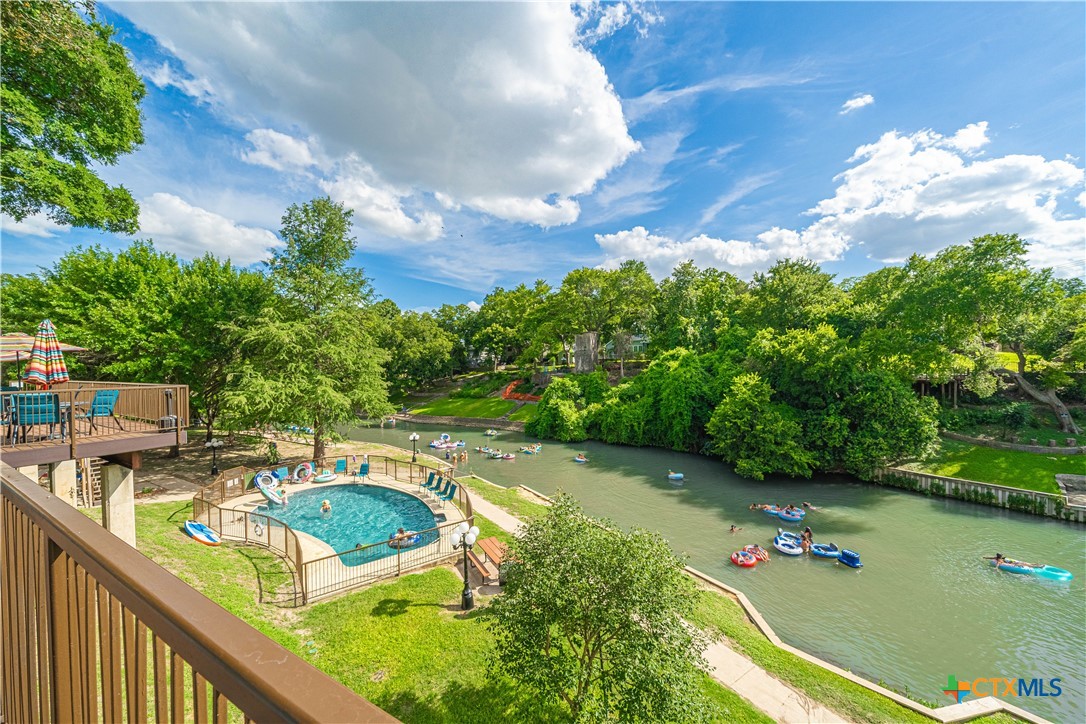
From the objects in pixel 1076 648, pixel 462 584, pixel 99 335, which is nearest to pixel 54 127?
pixel 99 335

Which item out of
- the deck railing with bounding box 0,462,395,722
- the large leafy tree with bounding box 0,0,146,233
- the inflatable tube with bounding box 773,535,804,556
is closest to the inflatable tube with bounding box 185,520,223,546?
the large leafy tree with bounding box 0,0,146,233

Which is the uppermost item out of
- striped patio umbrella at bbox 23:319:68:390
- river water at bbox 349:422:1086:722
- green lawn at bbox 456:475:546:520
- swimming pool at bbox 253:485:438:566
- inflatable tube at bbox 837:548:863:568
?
striped patio umbrella at bbox 23:319:68:390

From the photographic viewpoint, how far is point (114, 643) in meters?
1.42

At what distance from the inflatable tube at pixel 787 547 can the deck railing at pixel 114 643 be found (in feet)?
55.1

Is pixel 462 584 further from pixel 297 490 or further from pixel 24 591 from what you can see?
pixel 297 490

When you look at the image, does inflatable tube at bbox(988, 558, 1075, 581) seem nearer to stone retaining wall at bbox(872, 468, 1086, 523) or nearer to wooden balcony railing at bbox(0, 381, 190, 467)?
stone retaining wall at bbox(872, 468, 1086, 523)

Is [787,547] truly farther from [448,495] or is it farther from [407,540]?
[407,540]

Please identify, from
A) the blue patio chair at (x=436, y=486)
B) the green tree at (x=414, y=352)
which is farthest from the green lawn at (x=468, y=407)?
the blue patio chair at (x=436, y=486)

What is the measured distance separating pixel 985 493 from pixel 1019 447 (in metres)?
5.44

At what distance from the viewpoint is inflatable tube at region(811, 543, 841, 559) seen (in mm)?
13945

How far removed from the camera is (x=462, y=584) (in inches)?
412

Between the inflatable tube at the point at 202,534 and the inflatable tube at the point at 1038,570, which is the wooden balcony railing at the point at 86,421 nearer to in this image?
the inflatable tube at the point at 202,534

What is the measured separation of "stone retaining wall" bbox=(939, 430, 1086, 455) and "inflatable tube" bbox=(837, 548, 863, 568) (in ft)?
51.7

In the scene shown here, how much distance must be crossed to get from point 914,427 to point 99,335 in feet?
121
